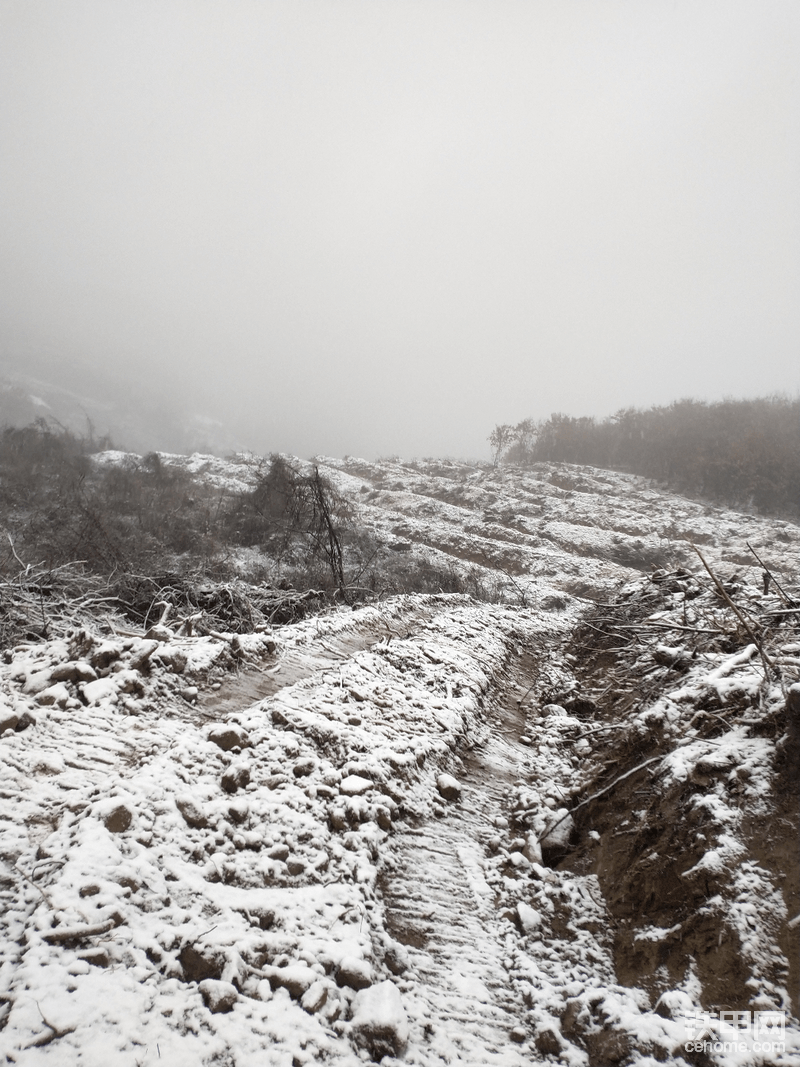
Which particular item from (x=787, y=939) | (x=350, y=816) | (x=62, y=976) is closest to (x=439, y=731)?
(x=350, y=816)

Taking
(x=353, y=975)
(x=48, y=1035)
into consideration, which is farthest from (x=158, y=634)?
(x=353, y=975)


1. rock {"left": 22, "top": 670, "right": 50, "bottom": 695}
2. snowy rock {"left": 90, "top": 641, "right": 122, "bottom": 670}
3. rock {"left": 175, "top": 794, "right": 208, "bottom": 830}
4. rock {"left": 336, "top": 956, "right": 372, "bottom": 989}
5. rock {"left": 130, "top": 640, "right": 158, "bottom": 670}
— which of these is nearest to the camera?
rock {"left": 336, "top": 956, "right": 372, "bottom": 989}

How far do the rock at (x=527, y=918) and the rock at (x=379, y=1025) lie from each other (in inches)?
38.2

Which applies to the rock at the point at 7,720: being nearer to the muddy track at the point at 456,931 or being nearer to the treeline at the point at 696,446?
the muddy track at the point at 456,931

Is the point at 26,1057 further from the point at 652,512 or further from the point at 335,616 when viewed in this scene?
the point at 652,512

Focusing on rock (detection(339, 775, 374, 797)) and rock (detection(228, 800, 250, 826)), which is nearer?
rock (detection(228, 800, 250, 826))

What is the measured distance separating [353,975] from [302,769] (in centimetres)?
141

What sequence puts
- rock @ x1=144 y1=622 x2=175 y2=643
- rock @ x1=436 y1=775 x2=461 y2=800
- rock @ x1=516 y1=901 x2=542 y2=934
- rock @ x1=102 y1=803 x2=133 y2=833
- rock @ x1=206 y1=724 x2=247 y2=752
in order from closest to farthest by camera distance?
1. rock @ x1=102 y1=803 x2=133 y2=833
2. rock @ x1=516 y1=901 x2=542 y2=934
3. rock @ x1=206 y1=724 x2=247 y2=752
4. rock @ x1=436 y1=775 x2=461 y2=800
5. rock @ x1=144 y1=622 x2=175 y2=643

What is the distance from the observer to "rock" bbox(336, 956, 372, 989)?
79.4 inches

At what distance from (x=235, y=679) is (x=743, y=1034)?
4.44 metres

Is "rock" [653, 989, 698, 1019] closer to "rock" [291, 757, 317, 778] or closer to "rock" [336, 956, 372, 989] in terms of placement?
"rock" [336, 956, 372, 989]

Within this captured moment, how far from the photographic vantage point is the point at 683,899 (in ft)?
7.53

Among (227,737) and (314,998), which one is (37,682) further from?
(314,998)

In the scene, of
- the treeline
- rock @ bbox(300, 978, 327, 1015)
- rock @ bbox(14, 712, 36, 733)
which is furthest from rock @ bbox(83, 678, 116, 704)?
the treeline
